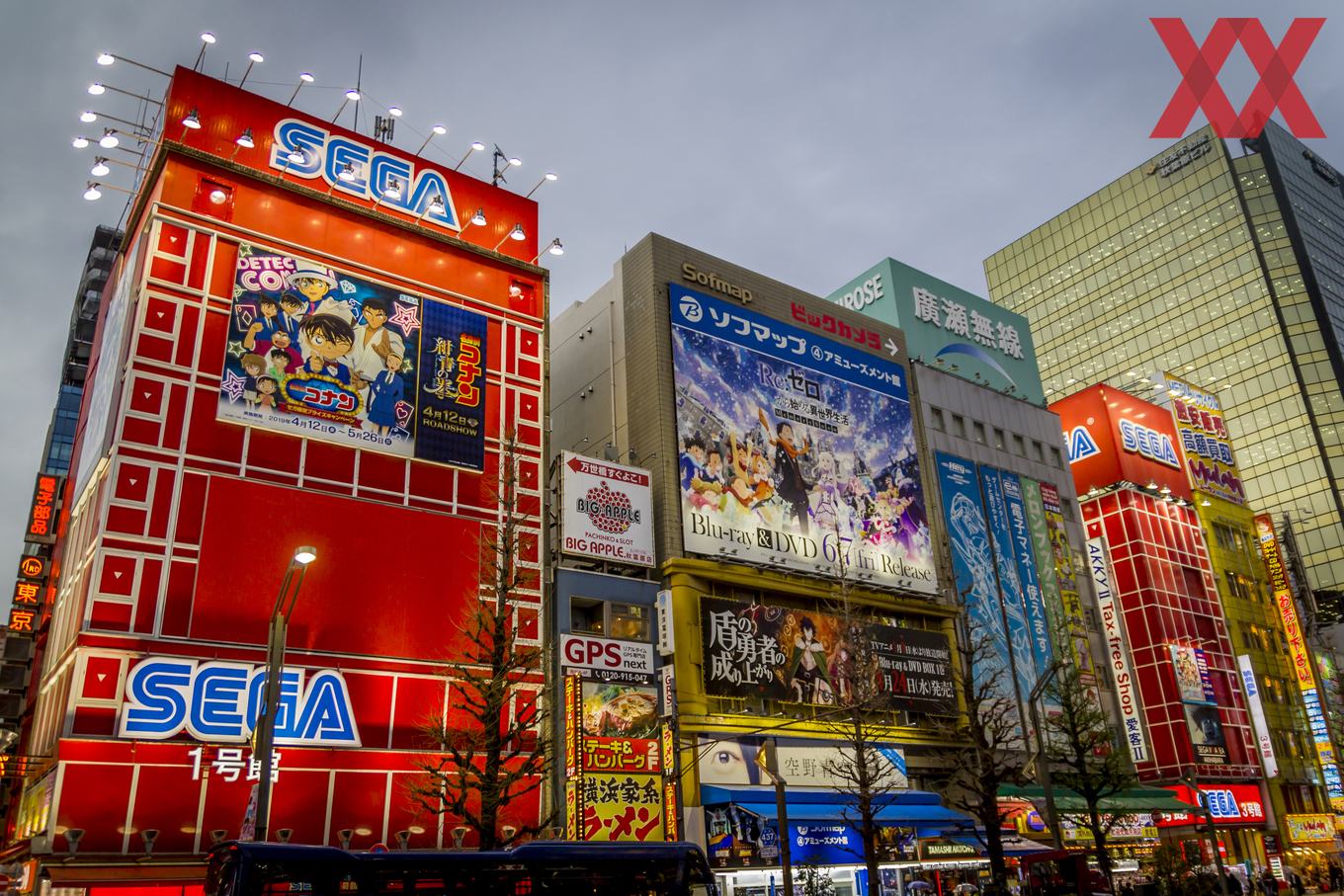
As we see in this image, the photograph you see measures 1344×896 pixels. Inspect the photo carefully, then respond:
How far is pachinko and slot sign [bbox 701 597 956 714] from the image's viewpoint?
37.5 metres

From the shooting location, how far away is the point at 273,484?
98.0 feet

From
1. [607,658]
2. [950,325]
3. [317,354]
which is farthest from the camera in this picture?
[950,325]

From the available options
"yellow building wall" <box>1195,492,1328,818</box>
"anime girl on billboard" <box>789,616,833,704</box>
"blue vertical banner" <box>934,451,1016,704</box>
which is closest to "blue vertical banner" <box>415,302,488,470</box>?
"anime girl on billboard" <box>789,616,833,704</box>

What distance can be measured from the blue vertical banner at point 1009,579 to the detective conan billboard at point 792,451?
6044 millimetres

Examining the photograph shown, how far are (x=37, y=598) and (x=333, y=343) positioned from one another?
16440 millimetres

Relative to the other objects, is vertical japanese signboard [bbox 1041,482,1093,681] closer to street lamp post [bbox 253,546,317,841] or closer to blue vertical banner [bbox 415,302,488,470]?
blue vertical banner [bbox 415,302,488,470]

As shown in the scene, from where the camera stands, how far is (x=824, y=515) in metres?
44.5

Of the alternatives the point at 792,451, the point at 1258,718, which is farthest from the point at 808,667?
the point at 1258,718

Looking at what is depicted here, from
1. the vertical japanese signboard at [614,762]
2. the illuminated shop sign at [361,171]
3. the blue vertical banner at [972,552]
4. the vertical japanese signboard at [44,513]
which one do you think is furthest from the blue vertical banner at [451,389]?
the blue vertical banner at [972,552]

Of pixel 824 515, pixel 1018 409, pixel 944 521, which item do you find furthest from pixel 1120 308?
pixel 824 515

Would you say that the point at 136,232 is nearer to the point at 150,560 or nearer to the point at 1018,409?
the point at 150,560

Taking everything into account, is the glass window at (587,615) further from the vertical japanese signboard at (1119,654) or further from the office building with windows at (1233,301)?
the office building with windows at (1233,301)

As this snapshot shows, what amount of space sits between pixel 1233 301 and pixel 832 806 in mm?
101505

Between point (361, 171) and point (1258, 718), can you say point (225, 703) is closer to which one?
point (361, 171)
